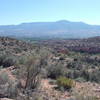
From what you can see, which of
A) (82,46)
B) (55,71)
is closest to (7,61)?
(55,71)

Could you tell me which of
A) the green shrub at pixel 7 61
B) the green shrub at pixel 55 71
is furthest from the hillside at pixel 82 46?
the green shrub at pixel 55 71

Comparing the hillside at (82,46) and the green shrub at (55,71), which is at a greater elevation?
the green shrub at (55,71)

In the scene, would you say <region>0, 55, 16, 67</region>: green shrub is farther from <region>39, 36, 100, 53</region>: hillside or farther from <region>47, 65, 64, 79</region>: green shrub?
<region>39, 36, 100, 53</region>: hillside

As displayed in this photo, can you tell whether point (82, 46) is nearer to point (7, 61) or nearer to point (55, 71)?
point (7, 61)

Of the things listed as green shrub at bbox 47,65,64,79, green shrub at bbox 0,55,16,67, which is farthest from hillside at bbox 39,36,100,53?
green shrub at bbox 47,65,64,79

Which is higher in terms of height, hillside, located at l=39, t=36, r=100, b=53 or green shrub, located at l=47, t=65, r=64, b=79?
green shrub, located at l=47, t=65, r=64, b=79

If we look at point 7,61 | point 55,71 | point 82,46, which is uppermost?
point 7,61

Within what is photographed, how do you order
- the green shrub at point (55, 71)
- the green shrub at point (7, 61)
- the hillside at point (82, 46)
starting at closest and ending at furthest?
the green shrub at point (55, 71)
the green shrub at point (7, 61)
the hillside at point (82, 46)

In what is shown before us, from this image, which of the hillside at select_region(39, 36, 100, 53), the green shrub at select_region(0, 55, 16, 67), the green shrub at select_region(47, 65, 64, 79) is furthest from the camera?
the hillside at select_region(39, 36, 100, 53)

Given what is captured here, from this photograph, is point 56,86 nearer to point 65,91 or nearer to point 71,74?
point 65,91

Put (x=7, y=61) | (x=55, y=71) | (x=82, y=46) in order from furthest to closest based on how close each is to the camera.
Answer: (x=82, y=46) < (x=7, y=61) < (x=55, y=71)

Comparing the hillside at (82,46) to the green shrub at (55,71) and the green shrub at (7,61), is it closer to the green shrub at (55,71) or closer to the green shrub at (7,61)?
the green shrub at (7,61)

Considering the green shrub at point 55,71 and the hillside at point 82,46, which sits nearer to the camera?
the green shrub at point 55,71

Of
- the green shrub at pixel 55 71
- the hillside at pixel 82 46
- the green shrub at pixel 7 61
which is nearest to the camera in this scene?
the green shrub at pixel 55 71
